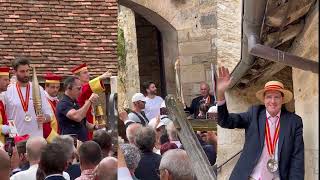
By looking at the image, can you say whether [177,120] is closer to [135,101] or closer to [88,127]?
[88,127]

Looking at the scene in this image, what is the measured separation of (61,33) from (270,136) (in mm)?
14224

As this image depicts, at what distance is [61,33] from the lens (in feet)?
69.2

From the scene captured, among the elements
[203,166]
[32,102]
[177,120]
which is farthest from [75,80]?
[203,166]

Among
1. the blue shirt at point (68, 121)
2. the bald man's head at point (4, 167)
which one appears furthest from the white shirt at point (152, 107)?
the bald man's head at point (4, 167)

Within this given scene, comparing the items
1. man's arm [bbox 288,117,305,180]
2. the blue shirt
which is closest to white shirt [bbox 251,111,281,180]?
man's arm [bbox 288,117,305,180]

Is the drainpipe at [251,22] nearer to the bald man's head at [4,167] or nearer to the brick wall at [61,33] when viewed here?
the bald man's head at [4,167]

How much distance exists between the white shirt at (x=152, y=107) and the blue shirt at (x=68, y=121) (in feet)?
12.0

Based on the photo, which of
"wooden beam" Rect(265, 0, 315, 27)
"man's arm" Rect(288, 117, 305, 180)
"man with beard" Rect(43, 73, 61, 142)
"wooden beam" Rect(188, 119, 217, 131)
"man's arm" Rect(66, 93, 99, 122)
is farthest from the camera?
"wooden beam" Rect(188, 119, 217, 131)

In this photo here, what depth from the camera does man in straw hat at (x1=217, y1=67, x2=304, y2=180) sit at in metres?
7.20

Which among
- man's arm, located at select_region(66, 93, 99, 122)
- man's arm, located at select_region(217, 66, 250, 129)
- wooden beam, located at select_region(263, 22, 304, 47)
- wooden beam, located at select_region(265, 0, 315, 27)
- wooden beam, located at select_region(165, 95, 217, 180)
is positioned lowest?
wooden beam, located at select_region(165, 95, 217, 180)

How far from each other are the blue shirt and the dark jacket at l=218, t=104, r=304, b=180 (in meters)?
4.23

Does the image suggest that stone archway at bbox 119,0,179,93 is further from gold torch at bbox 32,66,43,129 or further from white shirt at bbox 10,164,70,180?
white shirt at bbox 10,164,70,180

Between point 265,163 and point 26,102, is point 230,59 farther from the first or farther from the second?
point 265,163

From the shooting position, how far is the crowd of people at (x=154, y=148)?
621 cm
